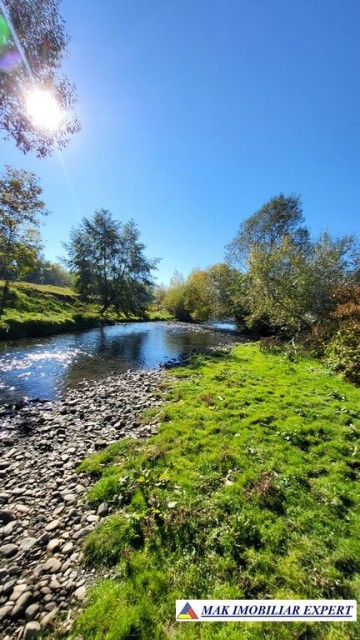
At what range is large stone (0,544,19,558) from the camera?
391 cm

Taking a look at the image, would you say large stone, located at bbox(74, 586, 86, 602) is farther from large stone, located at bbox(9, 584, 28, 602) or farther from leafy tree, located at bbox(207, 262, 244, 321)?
leafy tree, located at bbox(207, 262, 244, 321)

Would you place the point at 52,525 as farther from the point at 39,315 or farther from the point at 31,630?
the point at 39,315

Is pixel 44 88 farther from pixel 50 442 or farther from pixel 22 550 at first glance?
pixel 22 550

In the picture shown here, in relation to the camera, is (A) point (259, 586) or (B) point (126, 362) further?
(B) point (126, 362)

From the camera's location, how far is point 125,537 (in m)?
4.09

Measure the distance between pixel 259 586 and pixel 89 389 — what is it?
9.94 metres

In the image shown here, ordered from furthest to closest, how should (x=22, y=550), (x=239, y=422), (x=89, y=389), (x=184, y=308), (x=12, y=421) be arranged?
(x=184, y=308) → (x=89, y=389) → (x=12, y=421) → (x=239, y=422) → (x=22, y=550)

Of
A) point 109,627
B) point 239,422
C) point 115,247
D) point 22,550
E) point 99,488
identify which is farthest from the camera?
point 115,247

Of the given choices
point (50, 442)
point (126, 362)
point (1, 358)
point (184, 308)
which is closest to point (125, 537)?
point (50, 442)

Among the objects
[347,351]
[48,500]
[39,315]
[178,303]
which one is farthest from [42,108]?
[178,303]

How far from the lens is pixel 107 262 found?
4484cm

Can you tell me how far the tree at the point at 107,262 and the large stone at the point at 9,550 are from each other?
41545 millimetres

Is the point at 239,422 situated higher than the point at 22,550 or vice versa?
the point at 239,422

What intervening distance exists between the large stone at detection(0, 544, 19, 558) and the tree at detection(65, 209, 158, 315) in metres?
41.5
